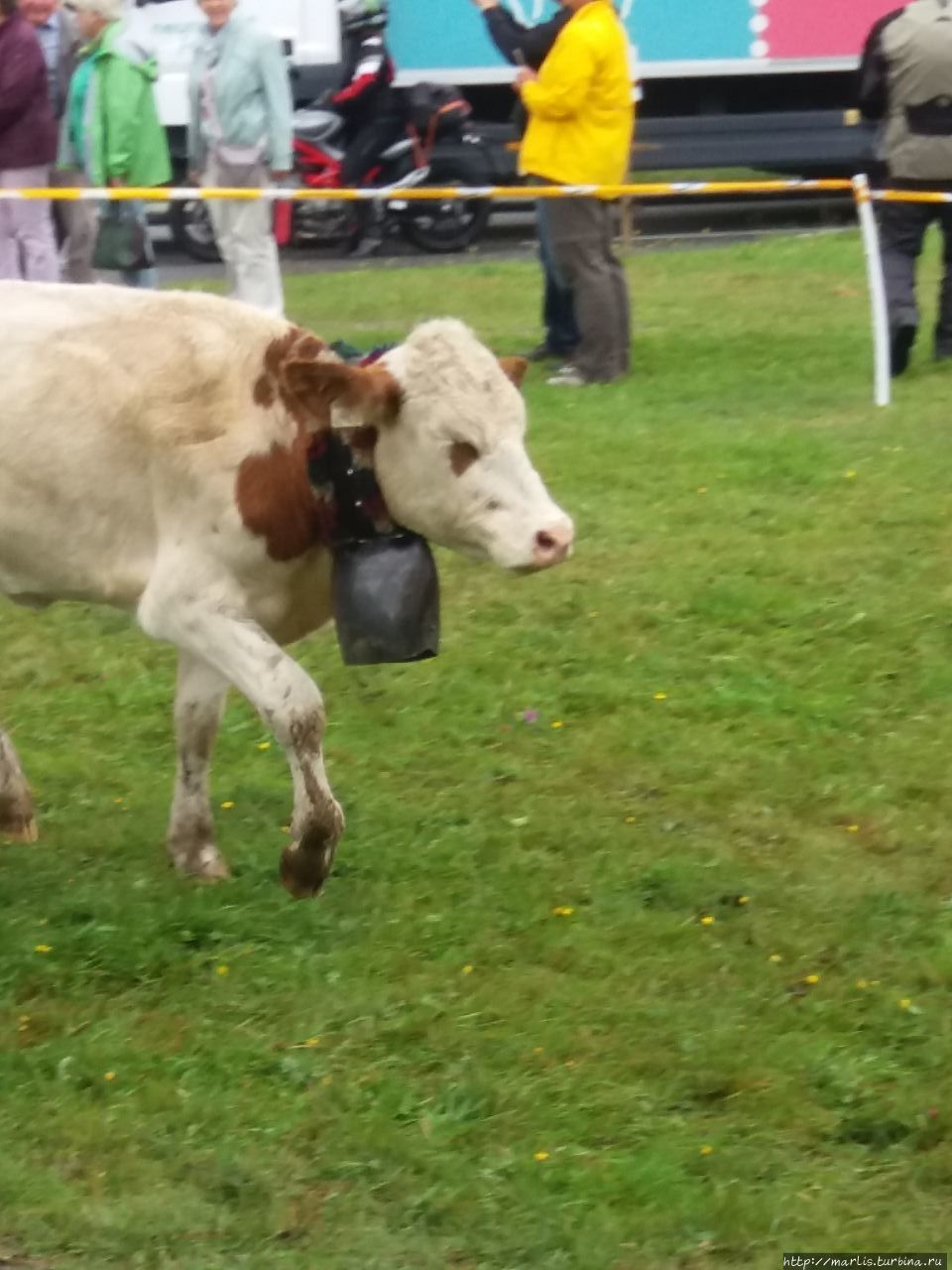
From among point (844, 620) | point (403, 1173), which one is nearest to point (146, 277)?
point (844, 620)

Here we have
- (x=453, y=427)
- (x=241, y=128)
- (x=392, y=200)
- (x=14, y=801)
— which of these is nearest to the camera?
(x=453, y=427)

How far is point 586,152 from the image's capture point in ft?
37.3

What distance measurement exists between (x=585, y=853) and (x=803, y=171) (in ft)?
53.8

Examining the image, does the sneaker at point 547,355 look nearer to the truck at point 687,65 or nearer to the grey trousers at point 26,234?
the grey trousers at point 26,234

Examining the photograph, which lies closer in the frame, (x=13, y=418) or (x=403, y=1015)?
(x=403, y=1015)

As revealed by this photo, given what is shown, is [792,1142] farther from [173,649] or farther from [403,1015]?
[173,649]

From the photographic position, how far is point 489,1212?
12.6ft

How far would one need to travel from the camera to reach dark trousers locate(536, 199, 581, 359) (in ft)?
39.1

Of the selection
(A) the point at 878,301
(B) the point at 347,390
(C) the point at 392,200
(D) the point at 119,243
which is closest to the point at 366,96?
(C) the point at 392,200

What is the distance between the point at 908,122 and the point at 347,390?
7.63 m

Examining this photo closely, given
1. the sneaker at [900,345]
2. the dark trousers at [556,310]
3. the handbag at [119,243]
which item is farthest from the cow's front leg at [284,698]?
the sneaker at [900,345]

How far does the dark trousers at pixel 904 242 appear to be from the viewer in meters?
11.5

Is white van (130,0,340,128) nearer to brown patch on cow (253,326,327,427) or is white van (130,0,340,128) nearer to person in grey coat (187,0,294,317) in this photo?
person in grey coat (187,0,294,317)

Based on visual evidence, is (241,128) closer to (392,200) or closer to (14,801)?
(392,200)
